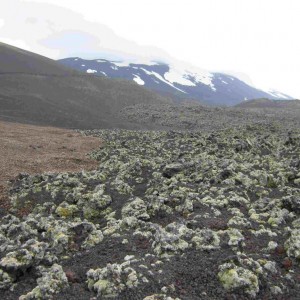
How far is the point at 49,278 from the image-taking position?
41.3ft

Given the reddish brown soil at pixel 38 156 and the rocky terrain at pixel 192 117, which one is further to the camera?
the rocky terrain at pixel 192 117

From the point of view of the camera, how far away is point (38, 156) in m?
42.3

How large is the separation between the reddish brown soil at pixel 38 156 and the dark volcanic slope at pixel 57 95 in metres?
33.6

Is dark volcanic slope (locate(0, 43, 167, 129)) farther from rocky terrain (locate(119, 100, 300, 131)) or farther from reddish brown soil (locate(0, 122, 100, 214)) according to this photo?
reddish brown soil (locate(0, 122, 100, 214))

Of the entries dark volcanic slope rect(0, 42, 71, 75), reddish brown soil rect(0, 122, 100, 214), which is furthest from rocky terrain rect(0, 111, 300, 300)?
dark volcanic slope rect(0, 42, 71, 75)

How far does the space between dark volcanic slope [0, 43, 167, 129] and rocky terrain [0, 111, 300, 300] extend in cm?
6475

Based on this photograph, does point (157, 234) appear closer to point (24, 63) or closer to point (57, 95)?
point (57, 95)

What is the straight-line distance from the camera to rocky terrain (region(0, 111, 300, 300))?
489 inches

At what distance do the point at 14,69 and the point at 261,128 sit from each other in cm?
12625

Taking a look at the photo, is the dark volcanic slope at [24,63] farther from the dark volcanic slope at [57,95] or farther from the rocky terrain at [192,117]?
the rocky terrain at [192,117]

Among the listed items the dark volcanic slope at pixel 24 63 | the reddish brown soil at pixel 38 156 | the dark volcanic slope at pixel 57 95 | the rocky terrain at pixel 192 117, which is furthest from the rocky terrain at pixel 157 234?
the dark volcanic slope at pixel 24 63

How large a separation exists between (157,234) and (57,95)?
128029 mm

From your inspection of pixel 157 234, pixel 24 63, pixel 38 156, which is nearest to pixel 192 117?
pixel 38 156

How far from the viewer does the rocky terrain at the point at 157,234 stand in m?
12.4
